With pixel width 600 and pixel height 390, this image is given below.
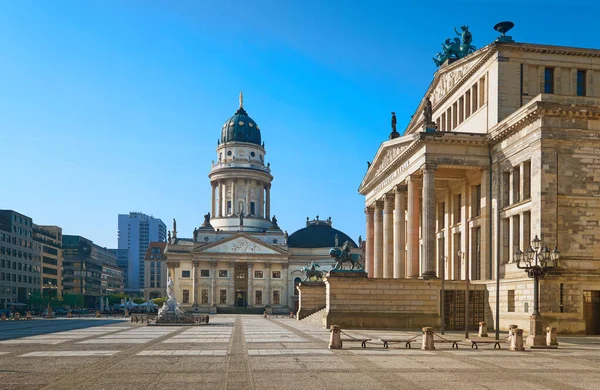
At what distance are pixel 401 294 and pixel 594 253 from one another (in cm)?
1379

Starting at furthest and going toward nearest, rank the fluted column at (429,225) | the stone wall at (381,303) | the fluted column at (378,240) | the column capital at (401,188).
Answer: the fluted column at (378,240) < the column capital at (401,188) < the fluted column at (429,225) < the stone wall at (381,303)

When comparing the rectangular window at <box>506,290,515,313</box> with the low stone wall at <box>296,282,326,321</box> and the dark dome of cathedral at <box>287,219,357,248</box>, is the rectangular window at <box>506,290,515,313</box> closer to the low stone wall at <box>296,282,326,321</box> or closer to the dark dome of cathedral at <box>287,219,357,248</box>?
the low stone wall at <box>296,282,326,321</box>

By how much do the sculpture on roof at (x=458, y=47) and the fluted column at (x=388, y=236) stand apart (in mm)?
15113

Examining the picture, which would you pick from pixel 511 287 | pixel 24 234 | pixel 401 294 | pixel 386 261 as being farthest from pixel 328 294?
pixel 24 234

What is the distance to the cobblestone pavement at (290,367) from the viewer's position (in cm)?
2069

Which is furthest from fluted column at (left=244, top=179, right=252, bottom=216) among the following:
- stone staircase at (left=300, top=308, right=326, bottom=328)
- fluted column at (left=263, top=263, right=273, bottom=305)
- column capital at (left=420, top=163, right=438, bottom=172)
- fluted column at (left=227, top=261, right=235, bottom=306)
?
column capital at (left=420, top=163, right=438, bottom=172)

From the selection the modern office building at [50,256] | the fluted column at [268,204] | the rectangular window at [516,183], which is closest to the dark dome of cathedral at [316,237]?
the fluted column at [268,204]

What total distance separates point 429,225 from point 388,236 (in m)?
15.4

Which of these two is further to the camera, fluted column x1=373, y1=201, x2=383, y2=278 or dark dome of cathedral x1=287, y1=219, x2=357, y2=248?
dark dome of cathedral x1=287, y1=219, x2=357, y2=248

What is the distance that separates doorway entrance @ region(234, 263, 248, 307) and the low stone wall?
74.7m

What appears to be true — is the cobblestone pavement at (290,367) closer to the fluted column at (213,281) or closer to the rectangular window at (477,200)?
the rectangular window at (477,200)

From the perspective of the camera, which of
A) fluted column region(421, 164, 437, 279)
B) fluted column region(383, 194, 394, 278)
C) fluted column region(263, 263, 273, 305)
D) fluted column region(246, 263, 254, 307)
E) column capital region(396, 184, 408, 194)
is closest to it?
fluted column region(421, 164, 437, 279)

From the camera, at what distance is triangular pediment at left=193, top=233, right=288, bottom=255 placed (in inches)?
5778

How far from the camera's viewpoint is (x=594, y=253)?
46281mm
